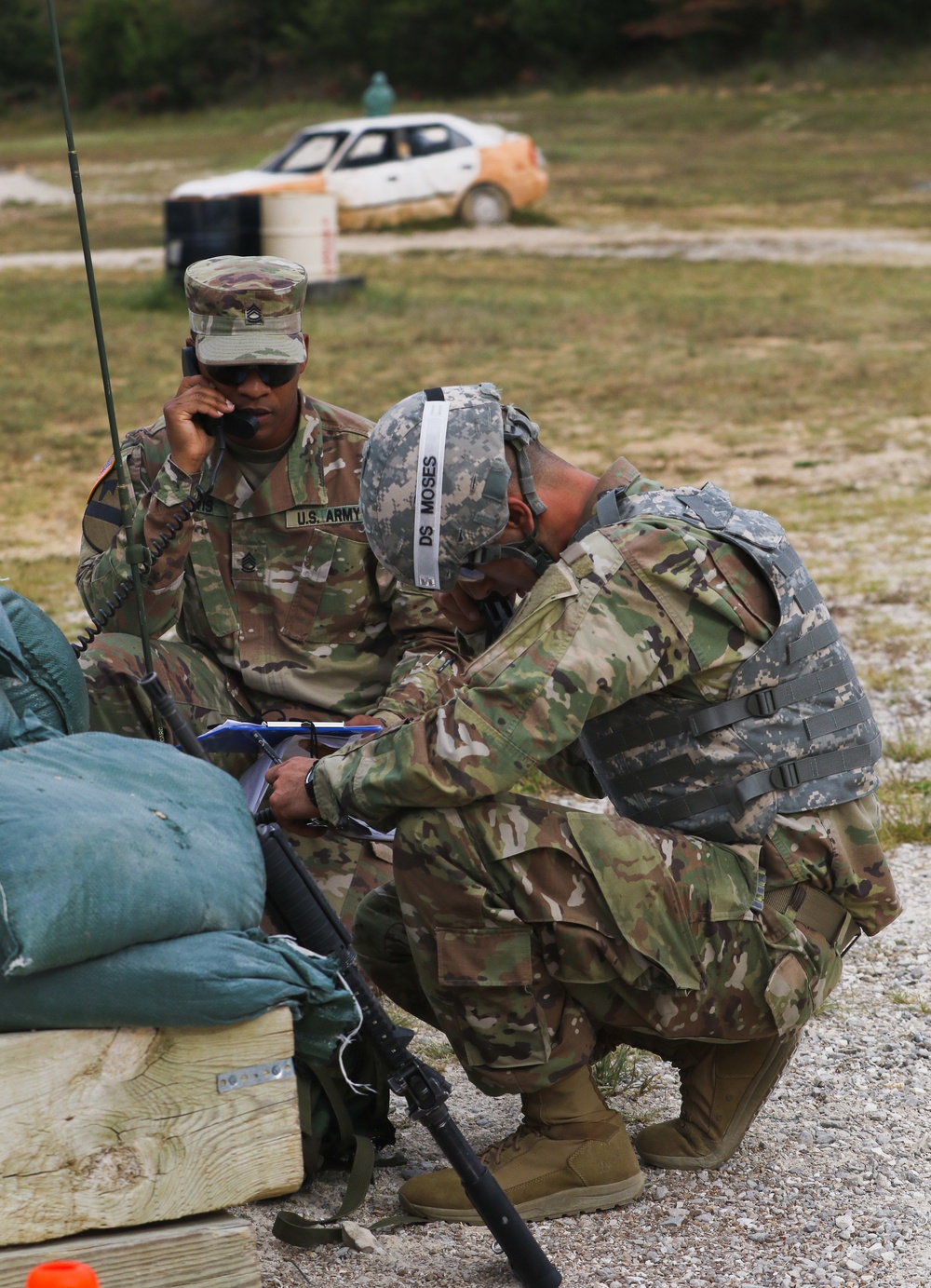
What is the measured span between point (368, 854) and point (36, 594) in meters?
4.21

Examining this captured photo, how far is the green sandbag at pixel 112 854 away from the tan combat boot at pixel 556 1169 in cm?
76

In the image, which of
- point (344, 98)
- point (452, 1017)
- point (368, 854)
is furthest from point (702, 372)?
point (344, 98)

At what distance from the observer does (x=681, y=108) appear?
38.3m

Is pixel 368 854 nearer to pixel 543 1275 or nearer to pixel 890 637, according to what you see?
pixel 543 1275

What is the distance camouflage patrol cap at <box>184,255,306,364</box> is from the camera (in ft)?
12.4

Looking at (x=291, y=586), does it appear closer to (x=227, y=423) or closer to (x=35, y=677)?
(x=227, y=423)

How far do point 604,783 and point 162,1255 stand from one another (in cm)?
118

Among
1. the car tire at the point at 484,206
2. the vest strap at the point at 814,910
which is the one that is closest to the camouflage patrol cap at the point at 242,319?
the vest strap at the point at 814,910

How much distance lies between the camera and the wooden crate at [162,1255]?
2127mm

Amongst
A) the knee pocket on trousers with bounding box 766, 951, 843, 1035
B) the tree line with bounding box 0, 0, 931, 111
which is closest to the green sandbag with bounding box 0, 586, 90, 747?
the knee pocket on trousers with bounding box 766, 951, 843, 1035

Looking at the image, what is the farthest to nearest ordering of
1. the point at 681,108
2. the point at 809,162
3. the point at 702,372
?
the point at 681,108 → the point at 809,162 → the point at 702,372

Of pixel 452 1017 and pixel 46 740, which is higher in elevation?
pixel 46 740

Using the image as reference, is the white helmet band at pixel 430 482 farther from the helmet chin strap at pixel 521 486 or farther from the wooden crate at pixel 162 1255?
the wooden crate at pixel 162 1255

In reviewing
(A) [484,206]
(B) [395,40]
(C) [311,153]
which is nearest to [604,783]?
(C) [311,153]
